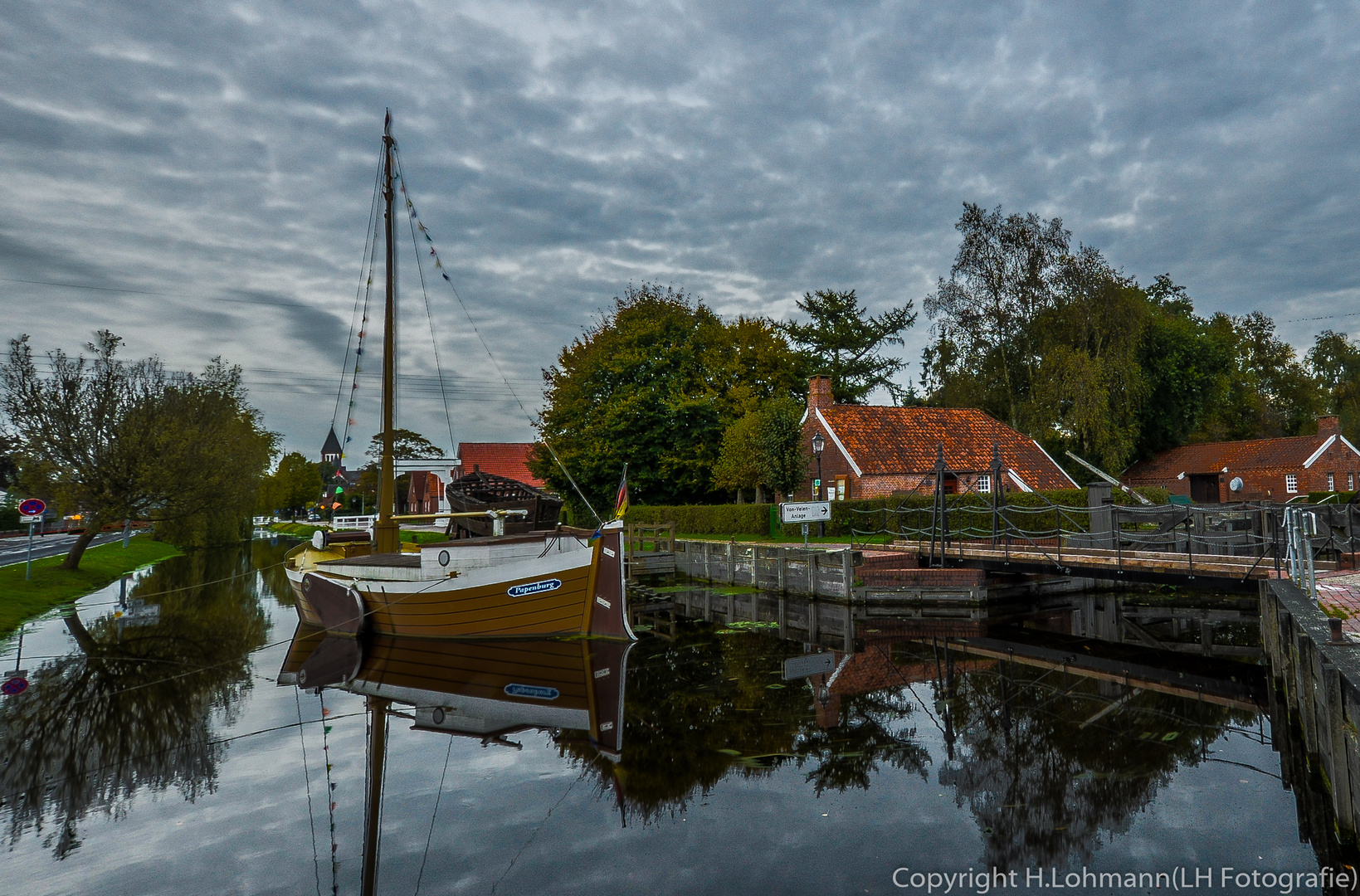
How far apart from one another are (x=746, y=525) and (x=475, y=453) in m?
47.6

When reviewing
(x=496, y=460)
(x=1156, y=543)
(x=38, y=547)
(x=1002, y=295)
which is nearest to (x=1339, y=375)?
(x=1002, y=295)

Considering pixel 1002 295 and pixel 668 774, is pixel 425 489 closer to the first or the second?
pixel 1002 295

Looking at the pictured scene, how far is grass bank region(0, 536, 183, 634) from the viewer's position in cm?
2068

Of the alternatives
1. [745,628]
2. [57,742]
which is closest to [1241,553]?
[745,628]

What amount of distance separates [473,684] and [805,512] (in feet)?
44.6

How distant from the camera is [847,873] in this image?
258 inches

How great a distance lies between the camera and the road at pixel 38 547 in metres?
32.5

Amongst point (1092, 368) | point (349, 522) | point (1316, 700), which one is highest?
point (1092, 368)

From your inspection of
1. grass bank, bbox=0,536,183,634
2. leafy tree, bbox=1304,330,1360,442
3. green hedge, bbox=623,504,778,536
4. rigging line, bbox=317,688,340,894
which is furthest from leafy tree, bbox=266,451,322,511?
leafy tree, bbox=1304,330,1360,442

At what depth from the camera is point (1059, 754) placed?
9.23 m

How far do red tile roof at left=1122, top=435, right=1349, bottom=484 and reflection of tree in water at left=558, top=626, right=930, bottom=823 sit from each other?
47558 mm

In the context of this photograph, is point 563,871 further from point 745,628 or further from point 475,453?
point 475,453

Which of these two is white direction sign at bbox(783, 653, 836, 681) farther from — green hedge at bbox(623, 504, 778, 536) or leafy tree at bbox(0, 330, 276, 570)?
leafy tree at bbox(0, 330, 276, 570)

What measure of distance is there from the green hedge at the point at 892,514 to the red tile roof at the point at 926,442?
3602 mm
